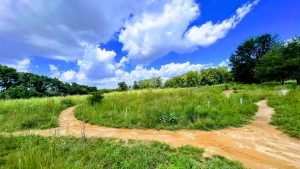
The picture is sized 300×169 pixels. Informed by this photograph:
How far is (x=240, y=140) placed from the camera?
755cm

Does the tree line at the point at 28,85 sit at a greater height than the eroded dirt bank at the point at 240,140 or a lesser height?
greater

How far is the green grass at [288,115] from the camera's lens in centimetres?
881

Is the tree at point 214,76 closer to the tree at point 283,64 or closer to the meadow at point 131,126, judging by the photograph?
the tree at point 283,64

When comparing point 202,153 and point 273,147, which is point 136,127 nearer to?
point 202,153

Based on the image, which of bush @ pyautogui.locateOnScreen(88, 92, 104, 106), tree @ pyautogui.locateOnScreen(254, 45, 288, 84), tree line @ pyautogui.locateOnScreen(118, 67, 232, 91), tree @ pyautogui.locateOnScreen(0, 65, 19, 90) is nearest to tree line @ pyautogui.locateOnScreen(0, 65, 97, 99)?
tree @ pyautogui.locateOnScreen(0, 65, 19, 90)

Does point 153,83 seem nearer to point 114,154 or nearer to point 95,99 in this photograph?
point 95,99

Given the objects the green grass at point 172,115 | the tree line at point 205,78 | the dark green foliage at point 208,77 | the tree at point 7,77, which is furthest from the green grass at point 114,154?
the dark green foliage at point 208,77

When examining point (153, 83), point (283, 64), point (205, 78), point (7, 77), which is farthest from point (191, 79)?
point (7, 77)

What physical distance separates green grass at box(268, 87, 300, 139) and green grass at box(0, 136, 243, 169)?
4649 millimetres

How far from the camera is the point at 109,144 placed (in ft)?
22.5

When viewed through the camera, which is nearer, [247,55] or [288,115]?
[288,115]

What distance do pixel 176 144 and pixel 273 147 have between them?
2962 millimetres

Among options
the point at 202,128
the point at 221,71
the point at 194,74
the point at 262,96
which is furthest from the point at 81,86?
the point at 202,128

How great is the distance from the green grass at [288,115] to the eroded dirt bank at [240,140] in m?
0.37
